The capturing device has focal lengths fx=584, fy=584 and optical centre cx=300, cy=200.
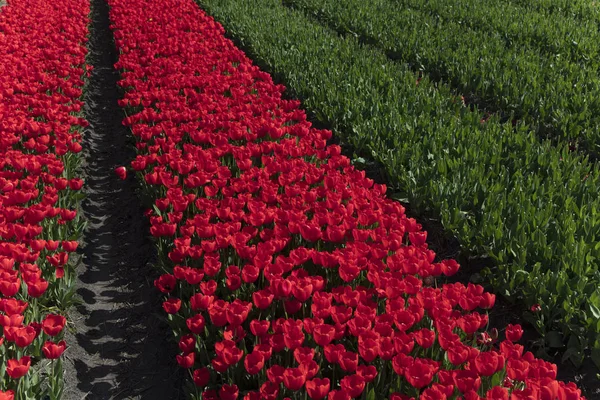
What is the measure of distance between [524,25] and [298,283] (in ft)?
27.9

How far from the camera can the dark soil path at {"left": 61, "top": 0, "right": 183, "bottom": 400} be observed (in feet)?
10.1

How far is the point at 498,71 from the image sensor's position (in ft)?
24.1

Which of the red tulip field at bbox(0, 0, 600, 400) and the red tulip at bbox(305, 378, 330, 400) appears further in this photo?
the red tulip field at bbox(0, 0, 600, 400)

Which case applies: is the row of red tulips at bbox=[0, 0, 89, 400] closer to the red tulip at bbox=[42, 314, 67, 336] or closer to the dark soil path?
the red tulip at bbox=[42, 314, 67, 336]

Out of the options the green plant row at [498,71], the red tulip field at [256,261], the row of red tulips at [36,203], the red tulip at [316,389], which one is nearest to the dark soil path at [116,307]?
the red tulip field at [256,261]

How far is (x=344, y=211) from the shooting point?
3434 millimetres

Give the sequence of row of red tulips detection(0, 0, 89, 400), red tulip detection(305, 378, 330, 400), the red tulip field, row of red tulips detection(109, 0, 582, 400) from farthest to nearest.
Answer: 1. row of red tulips detection(0, 0, 89, 400)
2. the red tulip field
3. row of red tulips detection(109, 0, 582, 400)
4. red tulip detection(305, 378, 330, 400)

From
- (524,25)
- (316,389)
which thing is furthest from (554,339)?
(524,25)

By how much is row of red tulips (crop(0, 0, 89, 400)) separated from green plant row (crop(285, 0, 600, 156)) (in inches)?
165

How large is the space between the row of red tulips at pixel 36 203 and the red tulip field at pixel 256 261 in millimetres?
17

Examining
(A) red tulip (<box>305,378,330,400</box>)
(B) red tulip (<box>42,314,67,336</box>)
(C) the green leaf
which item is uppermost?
(A) red tulip (<box>305,378,330,400</box>)

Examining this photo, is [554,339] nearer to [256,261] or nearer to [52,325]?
[256,261]

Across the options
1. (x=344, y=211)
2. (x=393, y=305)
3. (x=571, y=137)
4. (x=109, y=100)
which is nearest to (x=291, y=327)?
(x=393, y=305)

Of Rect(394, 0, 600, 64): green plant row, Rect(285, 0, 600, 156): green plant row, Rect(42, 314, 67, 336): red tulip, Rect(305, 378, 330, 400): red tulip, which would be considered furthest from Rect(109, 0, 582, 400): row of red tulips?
Rect(394, 0, 600, 64): green plant row
